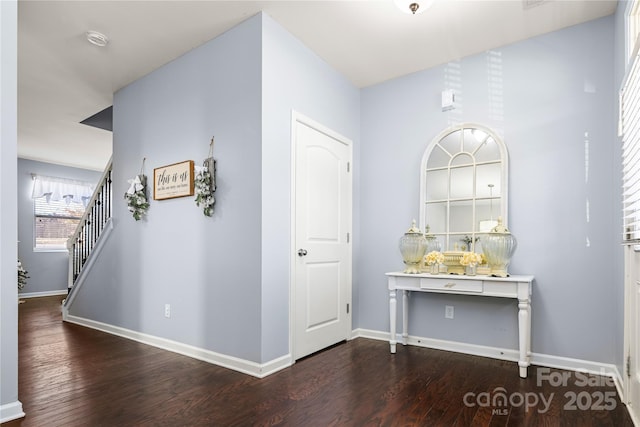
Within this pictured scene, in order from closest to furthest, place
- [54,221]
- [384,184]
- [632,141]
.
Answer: [632,141], [384,184], [54,221]

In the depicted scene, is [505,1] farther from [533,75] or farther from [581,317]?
[581,317]

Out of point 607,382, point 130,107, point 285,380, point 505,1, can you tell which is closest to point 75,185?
point 130,107

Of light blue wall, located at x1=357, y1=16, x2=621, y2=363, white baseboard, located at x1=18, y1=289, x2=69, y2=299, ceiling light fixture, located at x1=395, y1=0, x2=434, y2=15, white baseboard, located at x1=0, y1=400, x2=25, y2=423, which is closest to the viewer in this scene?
white baseboard, located at x1=0, y1=400, x2=25, y2=423

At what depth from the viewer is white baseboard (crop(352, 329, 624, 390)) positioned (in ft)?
9.17

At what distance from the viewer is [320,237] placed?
11.5ft

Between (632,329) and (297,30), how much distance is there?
3.03 metres

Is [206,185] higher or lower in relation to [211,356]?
higher

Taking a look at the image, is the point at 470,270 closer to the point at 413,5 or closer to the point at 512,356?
the point at 512,356

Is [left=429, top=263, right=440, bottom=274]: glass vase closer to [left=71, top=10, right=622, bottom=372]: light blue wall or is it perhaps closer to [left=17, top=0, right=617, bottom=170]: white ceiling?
[left=71, top=10, right=622, bottom=372]: light blue wall

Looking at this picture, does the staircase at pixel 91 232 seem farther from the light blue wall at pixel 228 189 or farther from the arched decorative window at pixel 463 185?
the arched decorative window at pixel 463 185

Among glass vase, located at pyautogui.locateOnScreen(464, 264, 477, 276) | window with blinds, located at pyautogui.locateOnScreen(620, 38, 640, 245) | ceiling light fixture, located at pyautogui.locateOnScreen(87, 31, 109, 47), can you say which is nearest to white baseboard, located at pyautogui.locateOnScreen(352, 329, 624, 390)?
glass vase, located at pyautogui.locateOnScreen(464, 264, 477, 276)

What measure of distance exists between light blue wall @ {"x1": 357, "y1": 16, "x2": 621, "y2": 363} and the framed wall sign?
200 cm

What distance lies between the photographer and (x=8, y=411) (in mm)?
2094

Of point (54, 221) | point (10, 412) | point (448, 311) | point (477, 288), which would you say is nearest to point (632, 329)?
Answer: point (477, 288)
